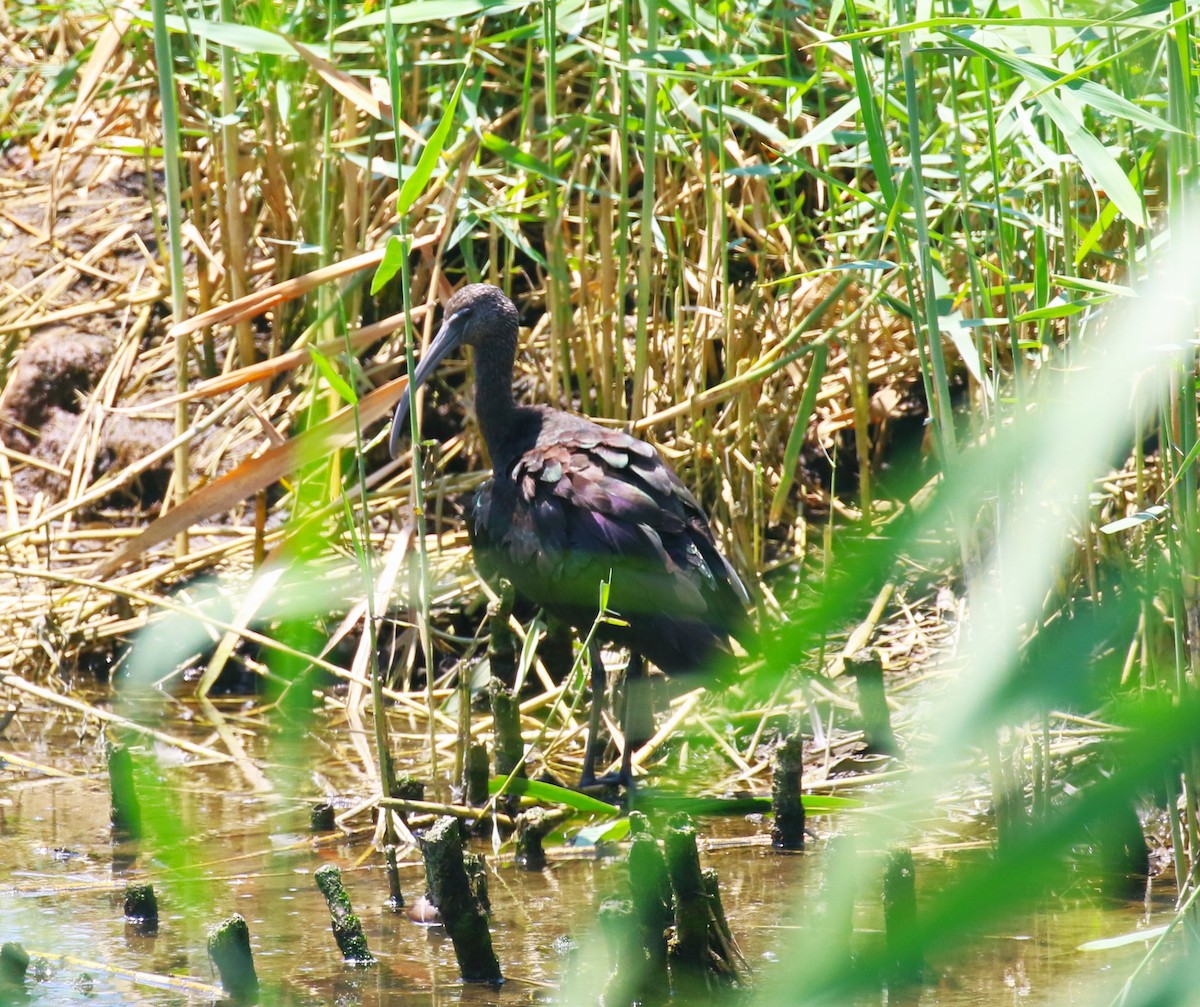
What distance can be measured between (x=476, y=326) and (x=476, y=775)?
149 centimetres

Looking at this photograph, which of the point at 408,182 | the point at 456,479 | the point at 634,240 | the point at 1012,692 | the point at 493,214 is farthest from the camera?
the point at 456,479

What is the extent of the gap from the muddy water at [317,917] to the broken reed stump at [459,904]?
0.16 feet

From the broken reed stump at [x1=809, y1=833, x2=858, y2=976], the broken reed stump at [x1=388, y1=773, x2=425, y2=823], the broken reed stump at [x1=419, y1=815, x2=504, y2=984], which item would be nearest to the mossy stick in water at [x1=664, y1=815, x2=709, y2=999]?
the broken reed stump at [x1=419, y1=815, x2=504, y2=984]

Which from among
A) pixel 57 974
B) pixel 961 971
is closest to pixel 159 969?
pixel 57 974

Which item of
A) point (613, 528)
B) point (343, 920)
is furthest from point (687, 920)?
point (613, 528)

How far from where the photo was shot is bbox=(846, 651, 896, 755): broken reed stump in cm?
341

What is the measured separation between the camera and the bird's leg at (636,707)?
382 centimetres

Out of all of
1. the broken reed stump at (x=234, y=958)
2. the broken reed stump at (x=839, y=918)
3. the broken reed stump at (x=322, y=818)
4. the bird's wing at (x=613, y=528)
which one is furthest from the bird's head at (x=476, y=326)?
the broken reed stump at (x=839, y=918)

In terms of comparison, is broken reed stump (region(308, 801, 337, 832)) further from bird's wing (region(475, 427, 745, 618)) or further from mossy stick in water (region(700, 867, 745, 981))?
mossy stick in water (region(700, 867, 745, 981))

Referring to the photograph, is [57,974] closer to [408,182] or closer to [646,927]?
[646,927]

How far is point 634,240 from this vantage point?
447cm

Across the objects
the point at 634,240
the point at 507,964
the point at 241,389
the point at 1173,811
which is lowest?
the point at 507,964

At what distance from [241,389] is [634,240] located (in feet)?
5.10

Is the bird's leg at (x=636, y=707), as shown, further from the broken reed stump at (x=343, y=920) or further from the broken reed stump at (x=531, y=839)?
the broken reed stump at (x=343, y=920)
